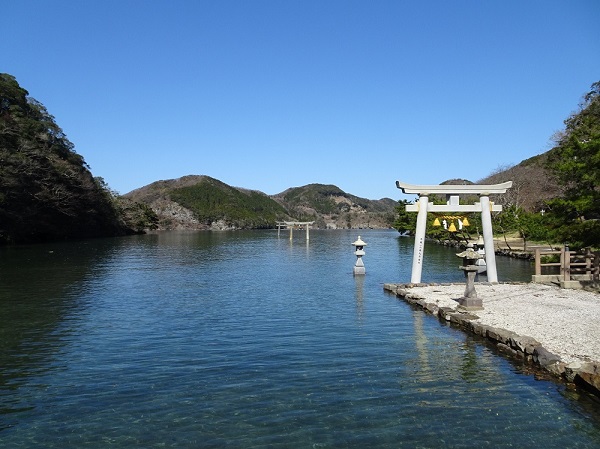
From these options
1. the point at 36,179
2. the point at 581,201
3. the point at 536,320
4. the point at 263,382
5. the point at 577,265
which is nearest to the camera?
the point at 263,382

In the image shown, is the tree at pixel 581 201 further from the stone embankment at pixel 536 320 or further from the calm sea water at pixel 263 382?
the calm sea water at pixel 263 382

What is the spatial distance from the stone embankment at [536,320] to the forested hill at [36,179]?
130 feet

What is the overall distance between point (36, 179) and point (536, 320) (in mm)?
49731

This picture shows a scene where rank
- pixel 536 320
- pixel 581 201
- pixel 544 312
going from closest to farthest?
pixel 536 320 → pixel 544 312 → pixel 581 201

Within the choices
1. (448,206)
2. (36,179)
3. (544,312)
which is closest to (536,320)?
(544,312)

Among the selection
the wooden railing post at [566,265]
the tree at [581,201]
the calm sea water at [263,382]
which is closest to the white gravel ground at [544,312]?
the wooden railing post at [566,265]

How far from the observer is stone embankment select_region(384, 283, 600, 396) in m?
8.17

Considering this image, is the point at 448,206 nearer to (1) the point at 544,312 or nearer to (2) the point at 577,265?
(2) the point at 577,265

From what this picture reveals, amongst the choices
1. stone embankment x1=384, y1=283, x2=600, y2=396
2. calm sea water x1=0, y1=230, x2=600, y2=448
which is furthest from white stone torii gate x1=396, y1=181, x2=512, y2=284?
calm sea water x1=0, y1=230, x2=600, y2=448

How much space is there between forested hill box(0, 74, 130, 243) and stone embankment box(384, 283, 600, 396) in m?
39.6

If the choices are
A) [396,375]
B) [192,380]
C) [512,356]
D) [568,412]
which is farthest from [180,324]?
[568,412]

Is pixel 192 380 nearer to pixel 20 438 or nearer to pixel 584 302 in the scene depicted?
pixel 20 438

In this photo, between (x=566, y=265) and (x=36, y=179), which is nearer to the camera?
(x=566, y=265)

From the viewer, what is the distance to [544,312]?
1216 centimetres
